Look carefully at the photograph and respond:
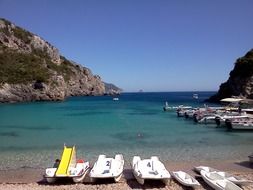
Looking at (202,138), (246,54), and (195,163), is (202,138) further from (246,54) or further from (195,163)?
(246,54)

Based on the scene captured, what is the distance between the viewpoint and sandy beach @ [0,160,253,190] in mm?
15906

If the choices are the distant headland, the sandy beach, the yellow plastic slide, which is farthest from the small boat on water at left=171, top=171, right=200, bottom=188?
the distant headland

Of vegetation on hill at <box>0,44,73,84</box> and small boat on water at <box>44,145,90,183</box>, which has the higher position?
vegetation on hill at <box>0,44,73,84</box>

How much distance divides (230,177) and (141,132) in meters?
20.7

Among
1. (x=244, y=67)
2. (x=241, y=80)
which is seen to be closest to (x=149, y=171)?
(x=241, y=80)

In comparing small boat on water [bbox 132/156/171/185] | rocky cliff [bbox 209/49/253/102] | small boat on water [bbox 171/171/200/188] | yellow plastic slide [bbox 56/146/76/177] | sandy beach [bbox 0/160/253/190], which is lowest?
sandy beach [bbox 0/160/253/190]

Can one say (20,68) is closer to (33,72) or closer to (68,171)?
(33,72)

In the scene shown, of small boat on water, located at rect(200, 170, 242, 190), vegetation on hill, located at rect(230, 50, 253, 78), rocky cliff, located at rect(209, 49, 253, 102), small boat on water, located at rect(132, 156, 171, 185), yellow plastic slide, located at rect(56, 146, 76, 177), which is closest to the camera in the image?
small boat on water, located at rect(200, 170, 242, 190)

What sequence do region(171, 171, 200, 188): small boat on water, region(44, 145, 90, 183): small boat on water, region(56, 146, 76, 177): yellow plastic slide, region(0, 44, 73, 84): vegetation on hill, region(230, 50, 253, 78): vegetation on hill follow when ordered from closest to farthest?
region(171, 171, 200, 188): small boat on water, region(44, 145, 90, 183): small boat on water, region(56, 146, 76, 177): yellow plastic slide, region(230, 50, 253, 78): vegetation on hill, region(0, 44, 73, 84): vegetation on hill

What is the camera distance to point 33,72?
122 metres

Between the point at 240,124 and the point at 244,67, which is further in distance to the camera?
the point at 244,67

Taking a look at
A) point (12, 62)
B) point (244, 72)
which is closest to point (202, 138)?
point (244, 72)

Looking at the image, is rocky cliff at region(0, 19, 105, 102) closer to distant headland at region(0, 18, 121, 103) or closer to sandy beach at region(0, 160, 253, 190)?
distant headland at region(0, 18, 121, 103)

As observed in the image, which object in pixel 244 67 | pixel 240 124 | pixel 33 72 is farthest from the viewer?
pixel 33 72
